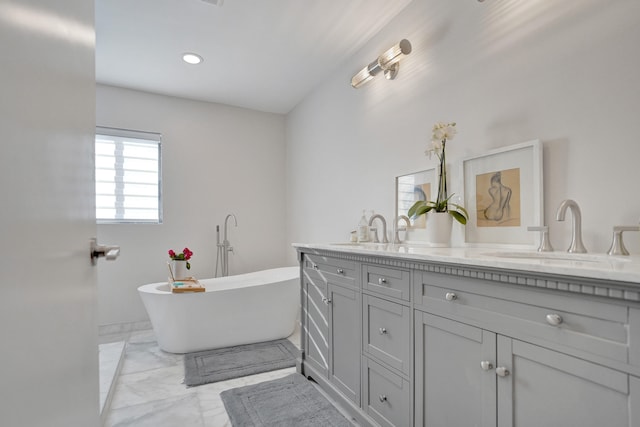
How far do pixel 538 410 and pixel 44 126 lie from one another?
4.54ft

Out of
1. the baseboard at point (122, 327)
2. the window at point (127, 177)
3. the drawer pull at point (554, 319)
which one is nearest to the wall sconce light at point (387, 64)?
the drawer pull at point (554, 319)

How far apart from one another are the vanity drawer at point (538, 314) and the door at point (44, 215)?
1.16 metres

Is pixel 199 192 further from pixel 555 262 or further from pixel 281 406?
pixel 555 262

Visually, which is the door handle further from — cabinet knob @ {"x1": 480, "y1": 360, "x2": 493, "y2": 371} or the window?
the window

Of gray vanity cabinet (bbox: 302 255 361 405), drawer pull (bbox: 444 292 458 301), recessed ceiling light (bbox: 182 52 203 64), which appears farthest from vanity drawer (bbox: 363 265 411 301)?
recessed ceiling light (bbox: 182 52 203 64)

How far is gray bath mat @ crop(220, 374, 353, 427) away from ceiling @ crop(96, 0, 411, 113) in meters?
2.58

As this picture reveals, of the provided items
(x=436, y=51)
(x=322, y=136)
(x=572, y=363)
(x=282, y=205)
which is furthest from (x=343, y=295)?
(x=282, y=205)

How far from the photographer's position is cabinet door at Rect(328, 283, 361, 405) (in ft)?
5.95

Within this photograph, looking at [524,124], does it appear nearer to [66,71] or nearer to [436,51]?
[436,51]

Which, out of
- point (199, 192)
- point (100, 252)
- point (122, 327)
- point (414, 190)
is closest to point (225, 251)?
point (199, 192)

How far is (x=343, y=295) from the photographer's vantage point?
1.94 m

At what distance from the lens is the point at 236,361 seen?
2689 millimetres

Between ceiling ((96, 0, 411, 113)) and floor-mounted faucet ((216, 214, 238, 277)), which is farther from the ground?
ceiling ((96, 0, 411, 113))

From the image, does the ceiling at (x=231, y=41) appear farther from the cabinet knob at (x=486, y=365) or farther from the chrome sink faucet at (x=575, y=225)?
the cabinet knob at (x=486, y=365)
